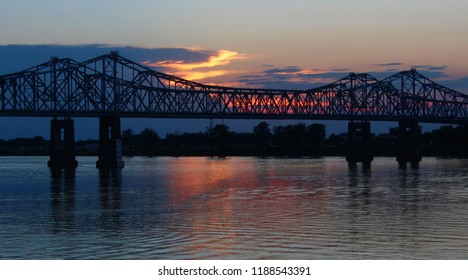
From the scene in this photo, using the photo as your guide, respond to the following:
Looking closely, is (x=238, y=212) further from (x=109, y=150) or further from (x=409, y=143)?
(x=409, y=143)

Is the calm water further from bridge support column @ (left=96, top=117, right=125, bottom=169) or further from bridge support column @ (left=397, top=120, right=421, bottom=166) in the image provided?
bridge support column @ (left=397, top=120, right=421, bottom=166)

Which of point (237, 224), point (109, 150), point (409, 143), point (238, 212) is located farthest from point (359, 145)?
point (237, 224)

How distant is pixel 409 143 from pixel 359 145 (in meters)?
8.99

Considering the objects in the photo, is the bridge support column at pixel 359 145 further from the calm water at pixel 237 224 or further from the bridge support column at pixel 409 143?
the calm water at pixel 237 224

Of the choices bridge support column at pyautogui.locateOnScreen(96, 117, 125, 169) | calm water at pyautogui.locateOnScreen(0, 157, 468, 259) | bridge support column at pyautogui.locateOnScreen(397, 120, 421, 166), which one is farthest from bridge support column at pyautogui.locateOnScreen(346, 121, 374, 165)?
calm water at pyautogui.locateOnScreen(0, 157, 468, 259)

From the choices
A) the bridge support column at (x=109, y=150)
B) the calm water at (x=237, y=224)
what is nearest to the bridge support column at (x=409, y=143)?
the bridge support column at (x=109, y=150)

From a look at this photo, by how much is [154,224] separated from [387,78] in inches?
5674

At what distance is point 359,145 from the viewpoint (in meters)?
153

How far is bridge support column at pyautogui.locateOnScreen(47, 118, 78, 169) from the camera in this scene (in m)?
111

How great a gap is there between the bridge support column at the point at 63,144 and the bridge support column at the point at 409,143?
56357mm
